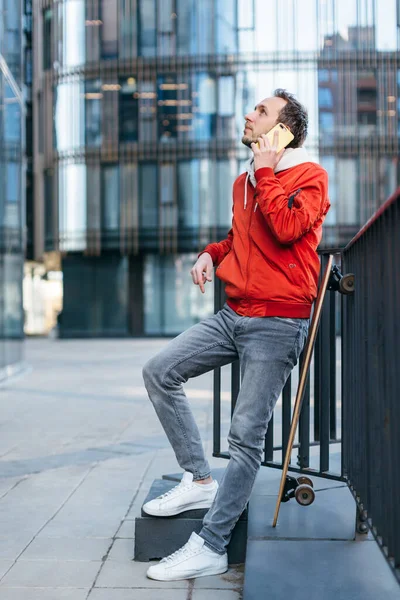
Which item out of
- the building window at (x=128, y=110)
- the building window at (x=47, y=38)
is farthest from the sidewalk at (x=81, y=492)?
the building window at (x=47, y=38)

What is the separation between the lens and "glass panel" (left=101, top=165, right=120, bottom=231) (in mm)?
35781

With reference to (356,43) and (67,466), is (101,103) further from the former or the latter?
(67,466)

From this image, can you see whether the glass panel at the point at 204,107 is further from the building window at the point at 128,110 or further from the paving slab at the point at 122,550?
the paving slab at the point at 122,550

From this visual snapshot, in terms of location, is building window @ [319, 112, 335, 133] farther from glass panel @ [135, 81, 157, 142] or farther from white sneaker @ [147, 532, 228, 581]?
white sneaker @ [147, 532, 228, 581]

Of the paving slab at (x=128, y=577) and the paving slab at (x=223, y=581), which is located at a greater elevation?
the paving slab at (x=223, y=581)

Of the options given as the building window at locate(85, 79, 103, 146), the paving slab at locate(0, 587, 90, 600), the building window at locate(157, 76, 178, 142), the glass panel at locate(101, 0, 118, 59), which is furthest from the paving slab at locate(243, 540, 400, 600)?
the glass panel at locate(101, 0, 118, 59)

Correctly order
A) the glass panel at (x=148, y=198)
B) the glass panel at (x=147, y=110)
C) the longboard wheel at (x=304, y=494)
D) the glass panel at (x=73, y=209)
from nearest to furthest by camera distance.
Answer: the longboard wheel at (x=304, y=494) < the glass panel at (x=147, y=110) < the glass panel at (x=148, y=198) < the glass panel at (x=73, y=209)

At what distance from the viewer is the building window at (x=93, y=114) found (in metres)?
35.9

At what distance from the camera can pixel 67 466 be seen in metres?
6.83

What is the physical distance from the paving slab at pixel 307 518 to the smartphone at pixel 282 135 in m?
1.66

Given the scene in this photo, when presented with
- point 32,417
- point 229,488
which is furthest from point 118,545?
point 32,417

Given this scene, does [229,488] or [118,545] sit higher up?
[229,488]

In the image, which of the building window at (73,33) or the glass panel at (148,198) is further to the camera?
the building window at (73,33)

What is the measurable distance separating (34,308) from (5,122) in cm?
2624
